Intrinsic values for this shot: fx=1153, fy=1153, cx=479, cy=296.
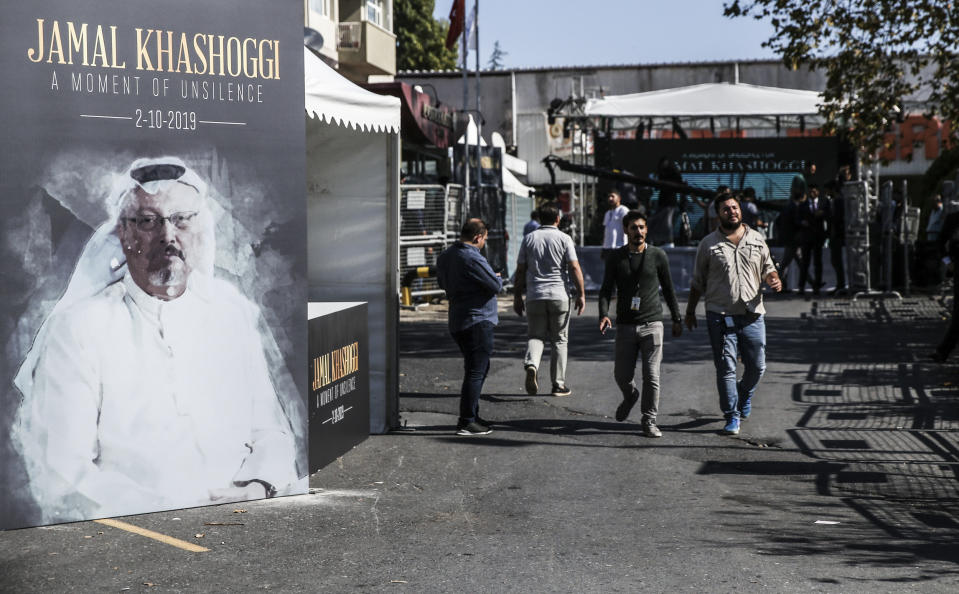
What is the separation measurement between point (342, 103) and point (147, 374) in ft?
8.23

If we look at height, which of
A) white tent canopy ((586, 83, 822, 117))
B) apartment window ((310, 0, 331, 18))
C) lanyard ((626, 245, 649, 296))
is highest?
apartment window ((310, 0, 331, 18))

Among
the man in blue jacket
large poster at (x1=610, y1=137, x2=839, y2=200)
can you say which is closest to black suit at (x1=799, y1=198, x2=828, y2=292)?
large poster at (x1=610, y1=137, x2=839, y2=200)

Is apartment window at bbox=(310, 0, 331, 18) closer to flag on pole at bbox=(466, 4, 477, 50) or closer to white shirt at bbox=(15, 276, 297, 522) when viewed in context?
flag on pole at bbox=(466, 4, 477, 50)

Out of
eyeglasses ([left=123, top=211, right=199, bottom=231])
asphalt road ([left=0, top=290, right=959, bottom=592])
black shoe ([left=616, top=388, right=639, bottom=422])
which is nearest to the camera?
asphalt road ([left=0, top=290, right=959, bottom=592])

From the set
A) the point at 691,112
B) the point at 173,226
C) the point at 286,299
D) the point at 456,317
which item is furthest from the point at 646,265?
the point at 691,112

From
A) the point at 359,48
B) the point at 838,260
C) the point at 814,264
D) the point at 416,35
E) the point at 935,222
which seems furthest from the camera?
the point at 416,35

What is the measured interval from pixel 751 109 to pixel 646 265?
18.2 m

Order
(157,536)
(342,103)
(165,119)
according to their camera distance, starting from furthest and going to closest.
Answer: (342,103)
(165,119)
(157,536)

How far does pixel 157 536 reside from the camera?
6.32 meters

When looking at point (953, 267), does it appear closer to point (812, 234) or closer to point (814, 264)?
point (812, 234)

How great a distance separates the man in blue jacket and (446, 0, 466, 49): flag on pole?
14988 mm

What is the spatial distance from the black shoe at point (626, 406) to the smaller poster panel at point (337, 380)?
2152mm

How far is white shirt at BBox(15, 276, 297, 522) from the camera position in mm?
6555

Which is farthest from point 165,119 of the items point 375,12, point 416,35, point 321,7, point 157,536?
point 416,35
